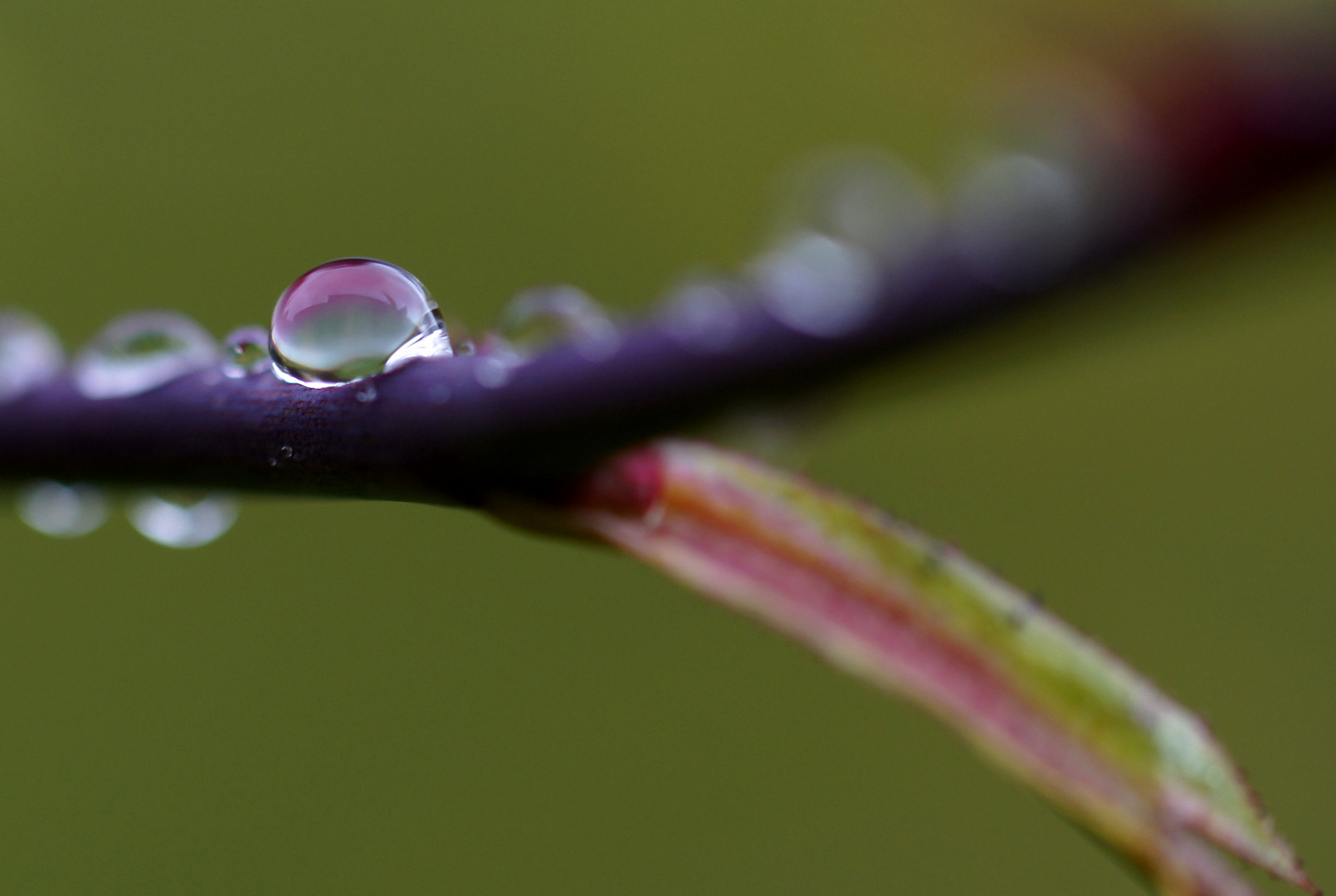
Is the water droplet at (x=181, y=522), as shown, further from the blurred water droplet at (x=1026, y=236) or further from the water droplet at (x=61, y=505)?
the blurred water droplet at (x=1026, y=236)

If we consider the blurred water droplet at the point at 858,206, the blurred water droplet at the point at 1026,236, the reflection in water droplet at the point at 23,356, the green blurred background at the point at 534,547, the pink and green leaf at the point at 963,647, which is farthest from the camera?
the green blurred background at the point at 534,547

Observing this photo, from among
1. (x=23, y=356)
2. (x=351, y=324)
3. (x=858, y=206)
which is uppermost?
(x=858, y=206)

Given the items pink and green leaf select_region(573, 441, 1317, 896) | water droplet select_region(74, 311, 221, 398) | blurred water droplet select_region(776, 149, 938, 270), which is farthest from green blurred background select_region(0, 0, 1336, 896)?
pink and green leaf select_region(573, 441, 1317, 896)

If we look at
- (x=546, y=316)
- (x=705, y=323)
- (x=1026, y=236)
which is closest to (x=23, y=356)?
(x=546, y=316)

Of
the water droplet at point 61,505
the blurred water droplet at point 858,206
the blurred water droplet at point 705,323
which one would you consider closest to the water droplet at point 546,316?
the blurred water droplet at point 705,323

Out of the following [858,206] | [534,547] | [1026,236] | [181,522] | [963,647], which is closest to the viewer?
[1026,236]

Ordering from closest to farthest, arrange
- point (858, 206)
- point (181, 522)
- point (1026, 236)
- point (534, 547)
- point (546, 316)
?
1. point (1026, 236)
2. point (546, 316)
3. point (181, 522)
4. point (858, 206)
5. point (534, 547)

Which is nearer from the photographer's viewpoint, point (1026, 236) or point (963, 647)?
point (1026, 236)

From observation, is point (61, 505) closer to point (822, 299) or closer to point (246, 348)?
point (246, 348)
